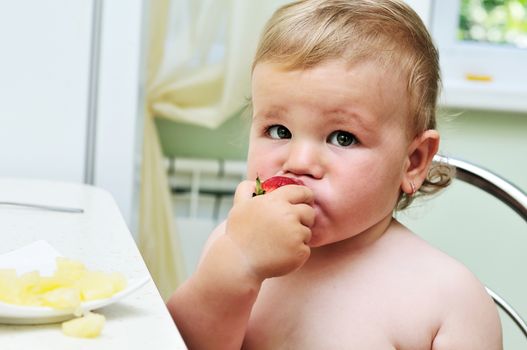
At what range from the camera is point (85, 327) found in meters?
0.61

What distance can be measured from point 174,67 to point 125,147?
31 centimetres

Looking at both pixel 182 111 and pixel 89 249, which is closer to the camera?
pixel 89 249

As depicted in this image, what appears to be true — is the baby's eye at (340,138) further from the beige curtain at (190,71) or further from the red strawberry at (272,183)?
the beige curtain at (190,71)

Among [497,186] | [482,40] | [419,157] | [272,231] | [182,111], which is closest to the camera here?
[272,231]

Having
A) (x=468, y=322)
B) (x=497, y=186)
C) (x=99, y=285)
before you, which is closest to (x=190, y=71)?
(x=497, y=186)

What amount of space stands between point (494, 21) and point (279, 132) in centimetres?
162

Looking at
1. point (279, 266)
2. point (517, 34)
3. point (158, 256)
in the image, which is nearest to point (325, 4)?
point (279, 266)

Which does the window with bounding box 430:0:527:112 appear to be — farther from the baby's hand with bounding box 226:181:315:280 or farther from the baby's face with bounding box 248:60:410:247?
the baby's hand with bounding box 226:181:315:280

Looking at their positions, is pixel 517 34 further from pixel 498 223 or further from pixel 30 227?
pixel 30 227

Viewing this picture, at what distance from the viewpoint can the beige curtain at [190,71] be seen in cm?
205

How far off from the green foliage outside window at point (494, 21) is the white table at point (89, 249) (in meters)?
1.30

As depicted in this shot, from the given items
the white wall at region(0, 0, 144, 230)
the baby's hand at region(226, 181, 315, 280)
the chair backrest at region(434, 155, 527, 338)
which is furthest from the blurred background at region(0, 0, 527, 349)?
the baby's hand at region(226, 181, 315, 280)

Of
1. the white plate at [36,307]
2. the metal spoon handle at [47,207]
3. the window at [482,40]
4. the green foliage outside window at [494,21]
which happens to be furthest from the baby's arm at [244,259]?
the green foliage outside window at [494,21]

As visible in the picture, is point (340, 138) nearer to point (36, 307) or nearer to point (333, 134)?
point (333, 134)
